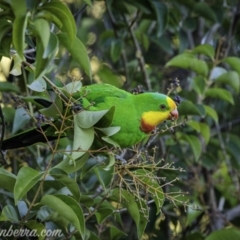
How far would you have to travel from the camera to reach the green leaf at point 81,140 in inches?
59.5

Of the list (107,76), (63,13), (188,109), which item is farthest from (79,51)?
(107,76)

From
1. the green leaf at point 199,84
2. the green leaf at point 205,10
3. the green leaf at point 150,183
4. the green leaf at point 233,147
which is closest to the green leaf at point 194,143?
the green leaf at point 199,84

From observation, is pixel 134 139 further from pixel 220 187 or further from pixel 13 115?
pixel 220 187

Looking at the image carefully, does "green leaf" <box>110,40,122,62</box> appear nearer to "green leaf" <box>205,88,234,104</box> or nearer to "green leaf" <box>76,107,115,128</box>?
"green leaf" <box>205,88,234,104</box>

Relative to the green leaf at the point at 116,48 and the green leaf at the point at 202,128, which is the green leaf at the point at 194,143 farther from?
the green leaf at the point at 116,48

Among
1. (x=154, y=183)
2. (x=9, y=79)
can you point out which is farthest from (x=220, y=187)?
(x=154, y=183)

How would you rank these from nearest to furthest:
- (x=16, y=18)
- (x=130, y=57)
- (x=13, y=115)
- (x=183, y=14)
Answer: (x=16, y=18)
(x=13, y=115)
(x=183, y=14)
(x=130, y=57)

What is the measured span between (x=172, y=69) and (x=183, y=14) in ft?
1.02

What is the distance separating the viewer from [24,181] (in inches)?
A: 58.4

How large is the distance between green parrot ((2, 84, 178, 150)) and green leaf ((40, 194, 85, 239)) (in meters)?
0.29

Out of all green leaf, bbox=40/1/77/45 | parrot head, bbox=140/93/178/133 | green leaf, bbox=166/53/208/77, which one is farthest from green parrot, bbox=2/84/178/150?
green leaf, bbox=166/53/208/77

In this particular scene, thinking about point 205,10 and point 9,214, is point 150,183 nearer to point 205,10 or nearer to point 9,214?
point 9,214

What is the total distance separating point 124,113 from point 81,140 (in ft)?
1.17

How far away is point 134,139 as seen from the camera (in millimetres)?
1879
